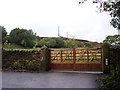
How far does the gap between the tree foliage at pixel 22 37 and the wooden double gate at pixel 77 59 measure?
5734 millimetres

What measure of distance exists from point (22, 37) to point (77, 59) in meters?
7.24

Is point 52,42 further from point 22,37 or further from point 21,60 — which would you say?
point 21,60

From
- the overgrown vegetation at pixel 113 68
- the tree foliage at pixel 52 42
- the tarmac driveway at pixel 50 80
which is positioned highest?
the tree foliage at pixel 52 42

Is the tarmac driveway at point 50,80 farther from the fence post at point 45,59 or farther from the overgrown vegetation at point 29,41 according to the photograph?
the overgrown vegetation at point 29,41

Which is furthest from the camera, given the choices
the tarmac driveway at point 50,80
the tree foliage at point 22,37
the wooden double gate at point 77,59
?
the tree foliage at point 22,37

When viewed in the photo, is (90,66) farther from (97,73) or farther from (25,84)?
(25,84)

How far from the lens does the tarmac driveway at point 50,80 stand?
12.2 meters

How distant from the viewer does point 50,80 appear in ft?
42.0

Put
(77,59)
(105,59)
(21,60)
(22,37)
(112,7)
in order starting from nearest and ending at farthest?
(112,7)
(105,59)
(77,59)
(21,60)
(22,37)

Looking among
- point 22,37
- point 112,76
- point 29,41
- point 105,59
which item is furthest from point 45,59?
point 22,37

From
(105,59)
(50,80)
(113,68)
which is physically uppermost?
(105,59)

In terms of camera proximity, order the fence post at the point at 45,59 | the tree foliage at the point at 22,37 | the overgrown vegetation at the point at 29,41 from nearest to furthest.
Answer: the fence post at the point at 45,59 < the overgrown vegetation at the point at 29,41 < the tree foliage at the point at 22,37

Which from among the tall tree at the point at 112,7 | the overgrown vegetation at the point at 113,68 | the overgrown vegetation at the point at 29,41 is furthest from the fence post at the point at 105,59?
the overgrown vegetation at the point at 29,41

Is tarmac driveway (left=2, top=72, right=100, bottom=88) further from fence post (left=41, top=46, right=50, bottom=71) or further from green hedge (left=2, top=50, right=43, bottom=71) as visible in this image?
green hedge (left=2, top=50, right=43, bottom=71)
